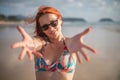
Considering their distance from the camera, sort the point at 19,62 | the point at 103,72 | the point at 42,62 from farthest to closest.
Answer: the point at 103,72, the point at 19,62, the point at 42,62

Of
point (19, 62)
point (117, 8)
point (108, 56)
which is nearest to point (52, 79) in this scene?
point (19, 62)

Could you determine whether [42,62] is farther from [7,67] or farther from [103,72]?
[103,72]

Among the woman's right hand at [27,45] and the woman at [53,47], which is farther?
the woman at [53,47]

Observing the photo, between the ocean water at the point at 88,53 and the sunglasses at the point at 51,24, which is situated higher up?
the sunglasses at the point at 51,24

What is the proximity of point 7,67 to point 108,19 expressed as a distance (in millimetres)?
682

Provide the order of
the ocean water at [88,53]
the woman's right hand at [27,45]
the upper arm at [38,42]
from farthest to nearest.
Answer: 1. the ocean water at [88,53]
2. the upper arm at [38,42]
3. the woman's right hand at [27,45]

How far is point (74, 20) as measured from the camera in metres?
1.90

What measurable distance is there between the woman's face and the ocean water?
22 cm

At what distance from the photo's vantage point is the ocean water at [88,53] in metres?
1.83

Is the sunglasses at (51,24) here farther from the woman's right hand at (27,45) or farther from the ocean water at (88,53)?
the ocean water at (88,53)

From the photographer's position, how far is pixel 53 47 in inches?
61.9

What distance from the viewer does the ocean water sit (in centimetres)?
183

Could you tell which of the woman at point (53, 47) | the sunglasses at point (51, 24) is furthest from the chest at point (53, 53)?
the sunglasses at point (51, 24)

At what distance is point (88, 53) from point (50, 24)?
504 mm
